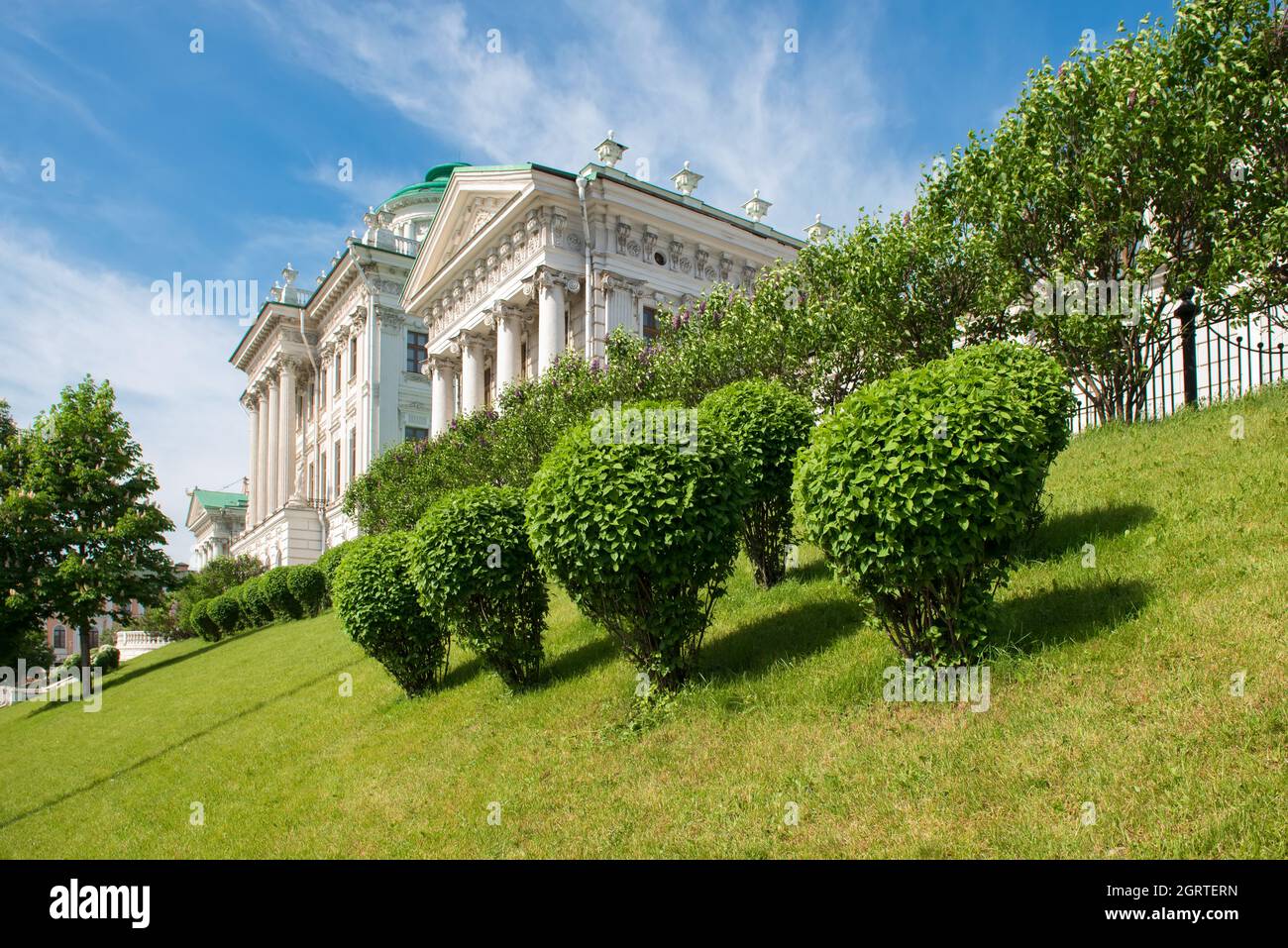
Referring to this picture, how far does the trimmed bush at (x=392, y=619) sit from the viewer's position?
12.0m

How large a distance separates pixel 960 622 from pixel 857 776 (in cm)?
162

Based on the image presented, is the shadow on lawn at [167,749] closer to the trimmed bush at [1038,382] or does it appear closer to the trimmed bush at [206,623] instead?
the trimmed bush at [1038,382]

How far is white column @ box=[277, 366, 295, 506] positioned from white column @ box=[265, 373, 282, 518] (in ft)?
1.75

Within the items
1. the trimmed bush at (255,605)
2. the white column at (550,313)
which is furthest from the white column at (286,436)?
the white column at (550,313)

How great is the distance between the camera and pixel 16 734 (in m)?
20.7

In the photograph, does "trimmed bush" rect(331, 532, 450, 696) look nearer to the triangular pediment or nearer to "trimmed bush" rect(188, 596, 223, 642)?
the triangular pediment

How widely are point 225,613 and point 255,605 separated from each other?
193 centimetres

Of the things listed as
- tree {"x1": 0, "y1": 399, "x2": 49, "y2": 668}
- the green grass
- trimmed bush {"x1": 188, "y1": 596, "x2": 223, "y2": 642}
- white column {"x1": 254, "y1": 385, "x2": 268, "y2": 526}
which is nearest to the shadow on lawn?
the green grass

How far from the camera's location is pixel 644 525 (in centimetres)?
802

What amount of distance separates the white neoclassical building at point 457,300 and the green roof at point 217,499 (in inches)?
801

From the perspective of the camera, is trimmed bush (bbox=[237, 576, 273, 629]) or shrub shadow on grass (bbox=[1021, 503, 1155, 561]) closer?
shrub shadow on grass (bbox=[1021, 503, 1155, 561])

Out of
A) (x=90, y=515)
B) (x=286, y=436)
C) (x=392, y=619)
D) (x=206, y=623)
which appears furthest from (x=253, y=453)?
(x=392, y=619)

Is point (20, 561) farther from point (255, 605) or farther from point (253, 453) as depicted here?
point (253, 453)

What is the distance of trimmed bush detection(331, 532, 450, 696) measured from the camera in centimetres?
1195
